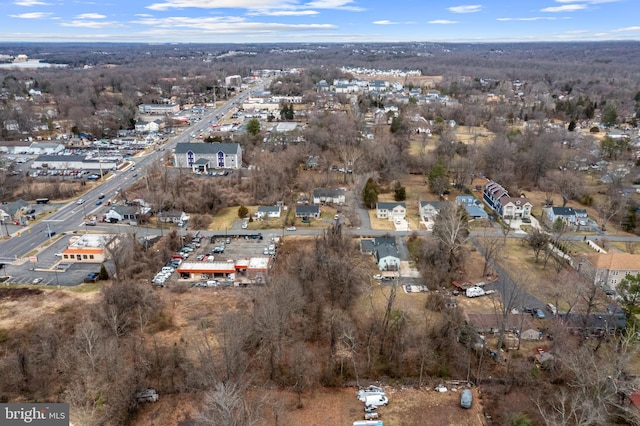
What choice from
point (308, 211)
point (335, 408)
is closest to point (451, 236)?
point (308, 211)

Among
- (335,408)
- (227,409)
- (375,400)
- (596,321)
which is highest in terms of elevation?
(227,409)

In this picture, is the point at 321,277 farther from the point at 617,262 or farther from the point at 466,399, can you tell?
the point at 617,262

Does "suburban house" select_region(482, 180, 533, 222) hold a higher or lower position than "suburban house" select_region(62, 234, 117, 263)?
higher

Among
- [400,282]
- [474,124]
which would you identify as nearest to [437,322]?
[400,282]

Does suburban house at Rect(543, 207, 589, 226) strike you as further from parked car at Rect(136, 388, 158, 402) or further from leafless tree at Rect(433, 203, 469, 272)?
parked car at Rect(136, 388, 158, 402)

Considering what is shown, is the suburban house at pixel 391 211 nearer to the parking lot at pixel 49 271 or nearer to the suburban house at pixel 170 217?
the suburban house at pixel 170 217

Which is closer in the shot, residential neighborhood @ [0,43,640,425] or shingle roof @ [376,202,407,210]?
residential neighborhood @ [0,43,640,425]

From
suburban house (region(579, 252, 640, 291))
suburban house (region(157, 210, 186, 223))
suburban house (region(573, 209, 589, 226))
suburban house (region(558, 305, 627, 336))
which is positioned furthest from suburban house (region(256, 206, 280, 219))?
suburban house (region(573, 209, 589, 226))
